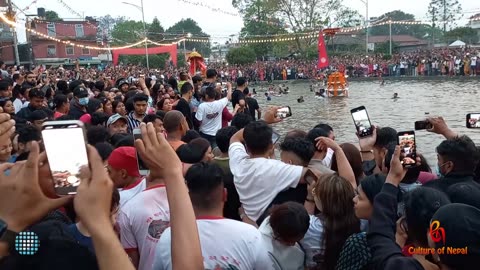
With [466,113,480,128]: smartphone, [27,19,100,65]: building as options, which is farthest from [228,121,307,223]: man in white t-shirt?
[27,19,100,65]: building

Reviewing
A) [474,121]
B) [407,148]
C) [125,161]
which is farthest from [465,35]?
[125,161]

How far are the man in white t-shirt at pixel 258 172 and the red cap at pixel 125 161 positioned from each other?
80 cm

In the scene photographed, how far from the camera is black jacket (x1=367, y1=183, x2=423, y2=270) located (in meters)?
2.14

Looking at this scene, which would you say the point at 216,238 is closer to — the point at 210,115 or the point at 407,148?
the point at 407,148

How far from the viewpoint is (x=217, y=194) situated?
8.46 ft

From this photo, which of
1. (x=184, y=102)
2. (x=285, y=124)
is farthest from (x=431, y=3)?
(x=184, y=102)

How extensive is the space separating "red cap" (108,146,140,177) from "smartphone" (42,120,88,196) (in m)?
1.77

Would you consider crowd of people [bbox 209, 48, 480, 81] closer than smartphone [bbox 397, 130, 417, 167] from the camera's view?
No

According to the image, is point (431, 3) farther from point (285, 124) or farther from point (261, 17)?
point (285, 124)

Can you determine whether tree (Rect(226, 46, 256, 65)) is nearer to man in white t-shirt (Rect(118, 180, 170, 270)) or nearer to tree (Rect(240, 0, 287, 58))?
tree (Rect(240, 0, 287, 58))

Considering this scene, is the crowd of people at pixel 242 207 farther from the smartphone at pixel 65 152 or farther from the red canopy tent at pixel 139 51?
the red canopy tent at pixel 139 51

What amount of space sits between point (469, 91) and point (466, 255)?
23.0 meters

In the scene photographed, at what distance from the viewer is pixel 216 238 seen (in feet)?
7.89

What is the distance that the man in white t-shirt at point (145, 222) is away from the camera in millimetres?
2883
